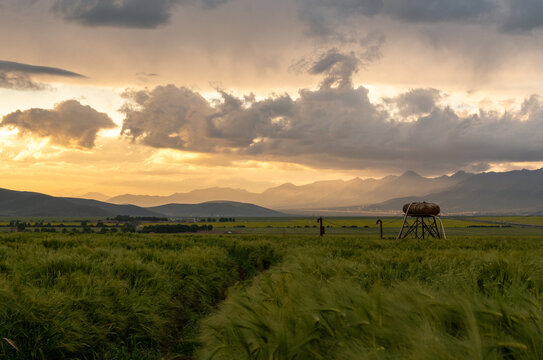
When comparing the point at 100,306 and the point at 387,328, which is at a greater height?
the point at 387,328

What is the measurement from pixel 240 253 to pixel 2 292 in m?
14.8

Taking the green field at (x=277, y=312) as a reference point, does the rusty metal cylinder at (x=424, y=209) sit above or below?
above

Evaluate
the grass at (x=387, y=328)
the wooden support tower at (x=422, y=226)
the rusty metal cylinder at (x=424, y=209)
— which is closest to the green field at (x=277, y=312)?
the grass at (x=387, y=328)

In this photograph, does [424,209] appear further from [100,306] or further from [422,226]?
[100,306]

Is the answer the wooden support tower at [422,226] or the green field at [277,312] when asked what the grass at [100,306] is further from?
the wooden support tower at [422,226]

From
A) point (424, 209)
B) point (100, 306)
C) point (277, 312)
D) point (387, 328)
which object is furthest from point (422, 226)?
point (387, 328)

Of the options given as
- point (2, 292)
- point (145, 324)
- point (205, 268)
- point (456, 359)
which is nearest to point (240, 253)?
point (205, 268)

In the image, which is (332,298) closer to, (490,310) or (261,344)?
(261,344)

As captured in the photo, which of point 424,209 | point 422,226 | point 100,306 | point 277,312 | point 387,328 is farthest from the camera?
point 422,226

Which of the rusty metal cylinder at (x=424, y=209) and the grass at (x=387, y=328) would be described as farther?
the rusty metal cylinder at (x=424, y=209)

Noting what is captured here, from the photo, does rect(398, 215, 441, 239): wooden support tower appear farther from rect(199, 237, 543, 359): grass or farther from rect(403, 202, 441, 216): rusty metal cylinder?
rect(199, 237, 543, 359): grass

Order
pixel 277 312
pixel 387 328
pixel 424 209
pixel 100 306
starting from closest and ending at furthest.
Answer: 1. pixel 387 328
2. pixel 277 312
3. pixel 100 306
4. pixel 424 209

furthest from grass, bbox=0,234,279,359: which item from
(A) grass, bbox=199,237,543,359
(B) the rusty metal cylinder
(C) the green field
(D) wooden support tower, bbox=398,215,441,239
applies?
(D) wooden support tower, bbox=398,215,441,239

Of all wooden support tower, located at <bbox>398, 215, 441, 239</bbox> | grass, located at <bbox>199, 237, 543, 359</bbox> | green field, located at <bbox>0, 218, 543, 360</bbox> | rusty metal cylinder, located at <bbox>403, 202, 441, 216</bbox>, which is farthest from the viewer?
wooden support tower, located at <bbox>398, 215, 441, 239</bbox>
